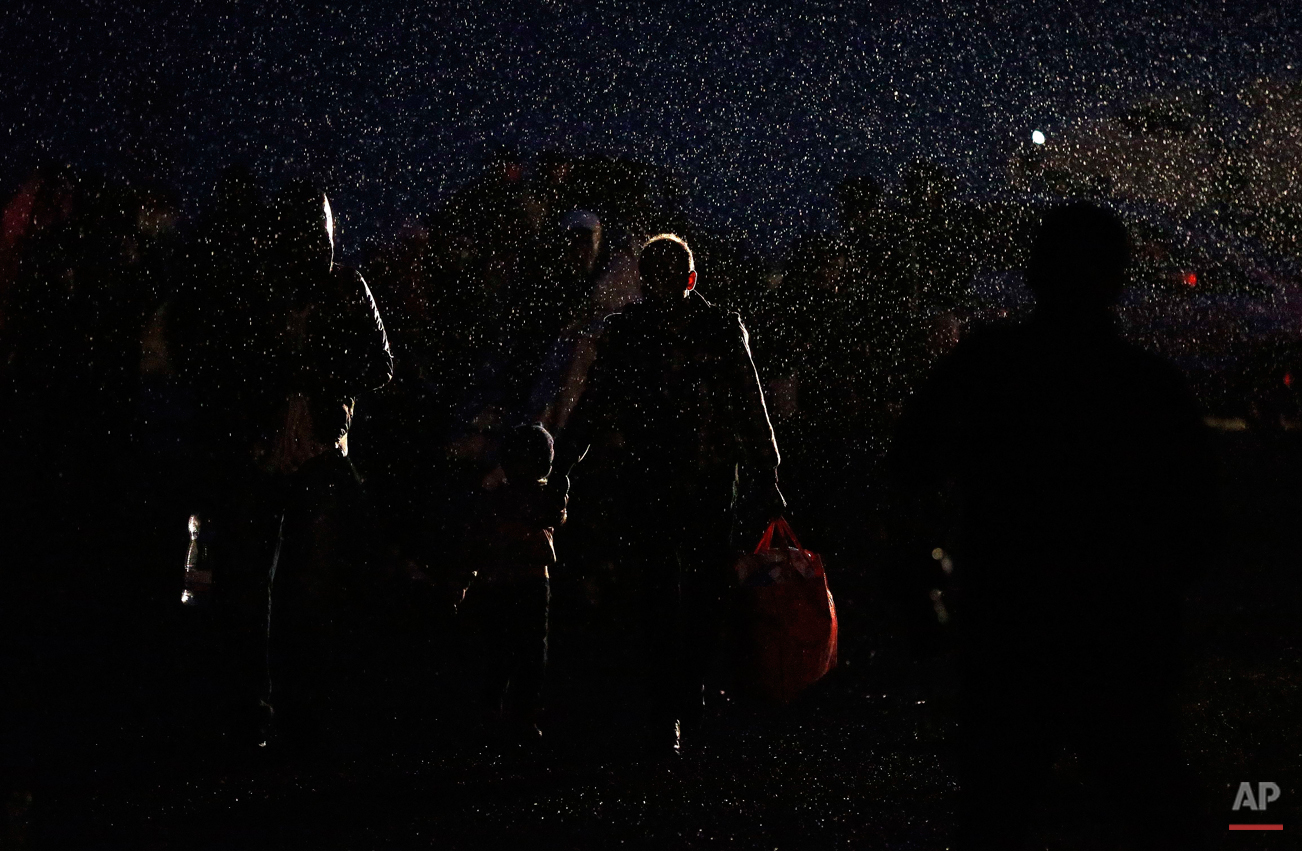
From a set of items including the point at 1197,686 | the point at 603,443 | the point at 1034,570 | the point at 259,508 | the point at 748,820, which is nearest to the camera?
the point at 1034,570

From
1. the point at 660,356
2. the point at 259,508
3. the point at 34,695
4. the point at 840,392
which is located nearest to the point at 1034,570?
the point at 660,356

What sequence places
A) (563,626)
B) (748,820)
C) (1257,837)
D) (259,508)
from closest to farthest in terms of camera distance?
(1257,837), (748,820), (259,508), (563,626)

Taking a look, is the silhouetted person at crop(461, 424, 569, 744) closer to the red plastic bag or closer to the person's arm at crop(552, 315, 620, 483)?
the person's arm at crop(552, 315, 620, 483)

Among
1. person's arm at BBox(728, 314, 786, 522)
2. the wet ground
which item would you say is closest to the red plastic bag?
person's arm at BBox(728, 314, 786, 522)

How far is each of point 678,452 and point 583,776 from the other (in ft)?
4.07

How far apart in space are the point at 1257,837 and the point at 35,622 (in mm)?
7588

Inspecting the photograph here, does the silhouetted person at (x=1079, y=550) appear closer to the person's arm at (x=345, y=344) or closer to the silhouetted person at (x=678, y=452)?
the silhouetted person at (x=678, y=452)

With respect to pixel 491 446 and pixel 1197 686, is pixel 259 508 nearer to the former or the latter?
pixel 491 446

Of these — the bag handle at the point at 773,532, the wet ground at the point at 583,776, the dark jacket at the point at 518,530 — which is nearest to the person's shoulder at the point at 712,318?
the bag handle at the point at 773,532

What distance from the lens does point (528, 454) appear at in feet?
18.7

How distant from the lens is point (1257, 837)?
13.4ft

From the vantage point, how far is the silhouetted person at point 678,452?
17.7ft

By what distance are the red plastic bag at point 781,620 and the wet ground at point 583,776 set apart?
0.98 ft

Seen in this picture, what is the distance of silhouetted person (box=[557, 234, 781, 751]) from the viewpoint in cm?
541
